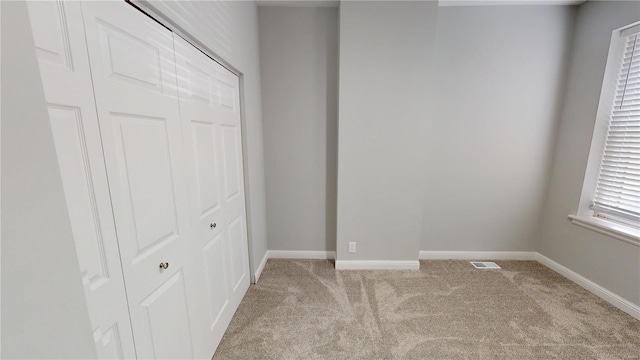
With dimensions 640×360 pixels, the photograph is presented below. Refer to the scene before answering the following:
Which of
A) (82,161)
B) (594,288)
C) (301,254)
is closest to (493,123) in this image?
(594,288)

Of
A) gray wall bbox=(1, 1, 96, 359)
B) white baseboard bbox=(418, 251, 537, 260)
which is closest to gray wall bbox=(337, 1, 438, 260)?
white baseboard bbox=(418, 251, 537, 260)

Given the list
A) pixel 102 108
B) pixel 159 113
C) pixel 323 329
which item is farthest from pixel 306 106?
pixel 323 329

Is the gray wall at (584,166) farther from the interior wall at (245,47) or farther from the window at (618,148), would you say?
the interior wall at (245,47)

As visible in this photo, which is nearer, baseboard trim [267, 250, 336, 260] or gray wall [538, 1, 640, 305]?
gray wall [538, 1, 640, 305]

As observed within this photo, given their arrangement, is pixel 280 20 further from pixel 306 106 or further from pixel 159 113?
pixel 159 113

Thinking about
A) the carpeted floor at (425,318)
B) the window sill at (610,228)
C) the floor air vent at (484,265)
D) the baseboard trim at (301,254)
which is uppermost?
the window sill at (610,228)

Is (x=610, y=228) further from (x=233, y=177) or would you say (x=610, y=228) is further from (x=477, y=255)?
(x=233, y=177)

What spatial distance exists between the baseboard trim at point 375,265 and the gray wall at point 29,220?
2283mm

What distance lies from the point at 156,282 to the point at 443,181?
2.65 meters

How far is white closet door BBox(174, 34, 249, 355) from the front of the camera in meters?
1.23

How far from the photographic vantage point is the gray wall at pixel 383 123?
6.84 ft

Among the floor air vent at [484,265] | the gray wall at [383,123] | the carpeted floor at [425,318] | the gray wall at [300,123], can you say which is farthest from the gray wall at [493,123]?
the gray wall at [300,123]

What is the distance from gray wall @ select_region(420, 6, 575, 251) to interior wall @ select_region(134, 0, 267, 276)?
68.7 inches

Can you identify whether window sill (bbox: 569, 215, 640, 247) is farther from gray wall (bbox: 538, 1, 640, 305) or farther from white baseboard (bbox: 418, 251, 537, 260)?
white baseboard (bbox: 418, 251, 537, 260)
